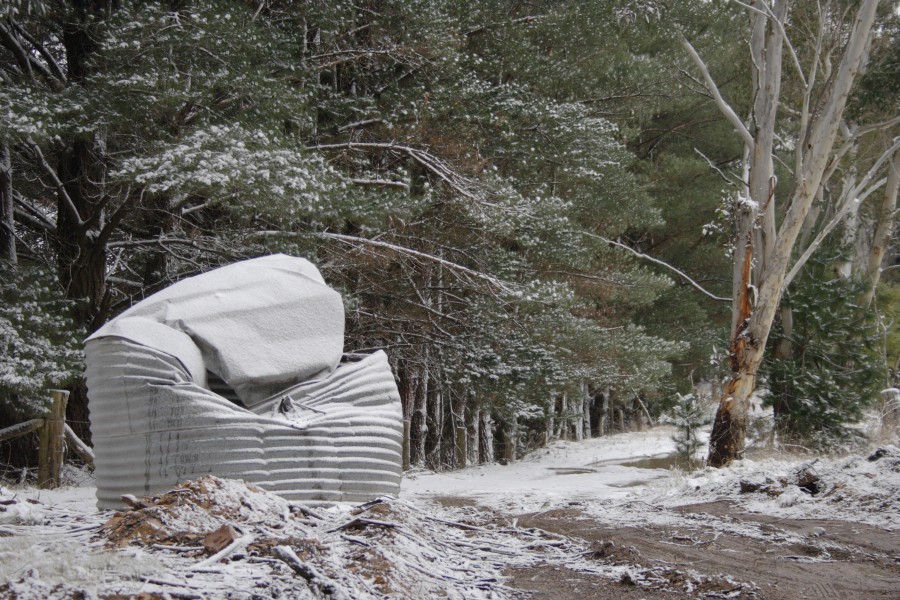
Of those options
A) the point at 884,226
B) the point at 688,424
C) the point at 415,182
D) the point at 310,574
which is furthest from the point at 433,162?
the point at 884,226

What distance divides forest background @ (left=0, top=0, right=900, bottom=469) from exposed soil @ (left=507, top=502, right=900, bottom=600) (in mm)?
5461

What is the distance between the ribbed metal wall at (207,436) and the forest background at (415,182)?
10.5 feet

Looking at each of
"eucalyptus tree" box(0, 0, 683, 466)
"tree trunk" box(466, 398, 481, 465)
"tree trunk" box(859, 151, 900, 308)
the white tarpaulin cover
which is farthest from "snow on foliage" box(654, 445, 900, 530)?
"tree trunk" box(859, 151, 900, 308)

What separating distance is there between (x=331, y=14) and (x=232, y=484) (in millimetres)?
8700

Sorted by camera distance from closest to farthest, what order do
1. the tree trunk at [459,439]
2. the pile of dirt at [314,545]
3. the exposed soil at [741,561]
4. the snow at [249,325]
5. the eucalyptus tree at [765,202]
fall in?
1. the pile of dirt at [314,545]
2. the exposed soil at [741,561]
3. the snow at [249,325]
4. the eucalyptus tree at [765,202]
5. the tree trunk at [459,439]

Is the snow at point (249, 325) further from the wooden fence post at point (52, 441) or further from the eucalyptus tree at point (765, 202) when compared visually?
the eucalyptus tree at point (765, 202)

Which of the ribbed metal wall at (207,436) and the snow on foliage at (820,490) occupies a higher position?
the ribbed metal wall at (207,436)

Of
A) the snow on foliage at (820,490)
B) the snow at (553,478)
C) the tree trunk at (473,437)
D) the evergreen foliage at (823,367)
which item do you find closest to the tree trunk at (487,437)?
the tree trunk at (473,437)

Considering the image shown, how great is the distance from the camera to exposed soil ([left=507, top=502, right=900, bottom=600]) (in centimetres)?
367

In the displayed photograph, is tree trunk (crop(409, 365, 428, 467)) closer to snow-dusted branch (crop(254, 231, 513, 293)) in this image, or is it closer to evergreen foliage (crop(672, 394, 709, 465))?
snow-dusted branch (crop(254, 231, 513, 293))

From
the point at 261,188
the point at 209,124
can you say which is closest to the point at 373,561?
the point at 261,188

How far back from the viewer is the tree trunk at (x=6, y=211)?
33.4ft

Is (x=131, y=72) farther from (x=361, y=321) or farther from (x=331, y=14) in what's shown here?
(x=361, y=321)

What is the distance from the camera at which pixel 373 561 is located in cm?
364
